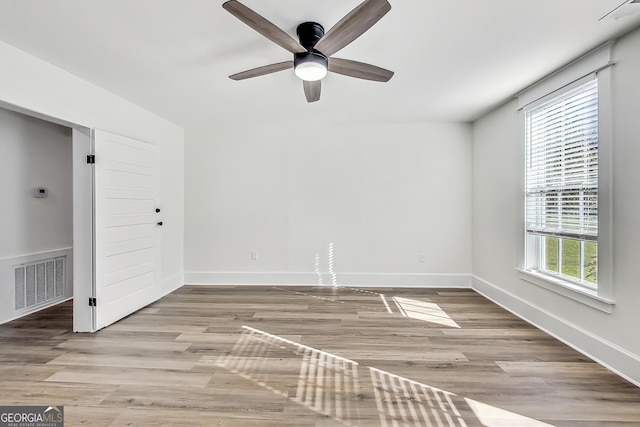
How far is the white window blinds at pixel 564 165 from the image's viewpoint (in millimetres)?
2350

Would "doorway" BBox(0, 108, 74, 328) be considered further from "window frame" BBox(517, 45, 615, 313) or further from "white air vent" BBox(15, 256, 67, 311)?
"window frame" BBox(517, 45, 615, 313)

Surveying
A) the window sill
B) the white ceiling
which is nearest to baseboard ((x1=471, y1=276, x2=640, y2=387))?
the window sill

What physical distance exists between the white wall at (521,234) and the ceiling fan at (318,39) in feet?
5.47

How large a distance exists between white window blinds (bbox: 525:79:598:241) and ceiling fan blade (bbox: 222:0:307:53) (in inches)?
90.8

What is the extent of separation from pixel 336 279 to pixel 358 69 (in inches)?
118

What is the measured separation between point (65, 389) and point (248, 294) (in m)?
2.20

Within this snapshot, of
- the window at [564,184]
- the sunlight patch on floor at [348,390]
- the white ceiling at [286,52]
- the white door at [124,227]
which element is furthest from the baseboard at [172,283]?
the window at [564,184]

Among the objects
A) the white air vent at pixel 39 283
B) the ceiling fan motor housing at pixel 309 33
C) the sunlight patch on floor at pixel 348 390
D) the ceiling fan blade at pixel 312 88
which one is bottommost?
the sunlight patch on floor at pixel 348 390

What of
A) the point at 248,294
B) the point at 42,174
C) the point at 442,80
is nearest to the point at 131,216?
the point at 42,174

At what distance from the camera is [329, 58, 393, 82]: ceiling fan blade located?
2.13 metres

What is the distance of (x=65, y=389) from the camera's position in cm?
195

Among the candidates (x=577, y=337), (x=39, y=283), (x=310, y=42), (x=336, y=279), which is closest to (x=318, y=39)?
(x=310, y=42)

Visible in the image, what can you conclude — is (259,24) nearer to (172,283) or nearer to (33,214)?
(33,214)

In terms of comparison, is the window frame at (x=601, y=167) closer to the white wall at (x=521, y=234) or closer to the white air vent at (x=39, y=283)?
the white wall at (x=521, y=234)
